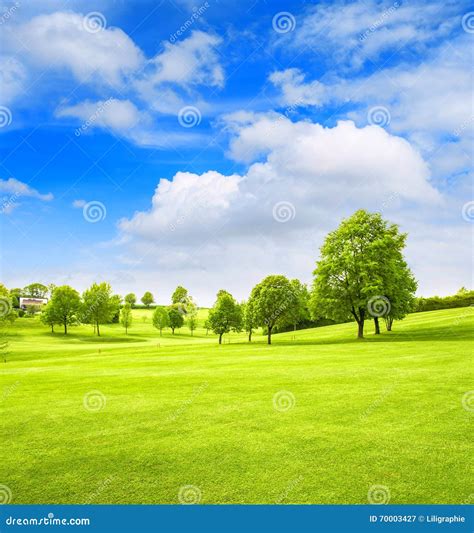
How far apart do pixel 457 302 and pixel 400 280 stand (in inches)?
1825

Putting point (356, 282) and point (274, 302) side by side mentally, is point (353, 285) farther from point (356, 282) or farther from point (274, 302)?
point (274, 302)

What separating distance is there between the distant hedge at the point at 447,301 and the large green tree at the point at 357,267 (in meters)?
43.0

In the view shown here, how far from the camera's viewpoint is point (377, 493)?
10.2 m

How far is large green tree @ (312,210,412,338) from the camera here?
4897cm

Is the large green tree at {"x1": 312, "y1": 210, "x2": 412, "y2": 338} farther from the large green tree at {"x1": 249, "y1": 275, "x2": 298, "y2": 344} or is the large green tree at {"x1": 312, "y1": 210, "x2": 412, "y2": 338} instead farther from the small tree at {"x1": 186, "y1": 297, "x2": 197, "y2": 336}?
the small tree at {"x1": 186, "y1": 297, "x2": 197, "y2": 336}

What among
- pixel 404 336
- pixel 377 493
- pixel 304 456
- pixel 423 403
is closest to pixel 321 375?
pixel 423 403

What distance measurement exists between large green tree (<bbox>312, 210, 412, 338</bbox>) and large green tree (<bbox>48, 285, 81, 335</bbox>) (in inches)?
2793

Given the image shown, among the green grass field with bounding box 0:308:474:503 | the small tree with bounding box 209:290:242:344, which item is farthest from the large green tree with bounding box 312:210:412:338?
the green grass field with bounding box 0:308:474:503

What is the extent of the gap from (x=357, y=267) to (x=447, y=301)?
52518mm

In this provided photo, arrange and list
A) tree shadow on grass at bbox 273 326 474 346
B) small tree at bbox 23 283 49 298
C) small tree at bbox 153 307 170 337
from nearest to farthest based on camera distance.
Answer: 1. tree shadow on grass at bbox 273 326 474 346
2. small tree at bbox 153 307 170 337
3. small tree at bbox 23 283 49 298

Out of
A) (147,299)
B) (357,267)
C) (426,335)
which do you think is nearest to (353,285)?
(357,267)

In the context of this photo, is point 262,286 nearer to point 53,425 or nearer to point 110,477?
point 53,425

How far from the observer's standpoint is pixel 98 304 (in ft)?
331

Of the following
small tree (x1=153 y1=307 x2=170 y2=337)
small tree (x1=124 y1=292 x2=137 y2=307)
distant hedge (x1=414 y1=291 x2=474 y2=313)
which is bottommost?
small tree (x1=153 y1=307 x2=170 y2=337)
